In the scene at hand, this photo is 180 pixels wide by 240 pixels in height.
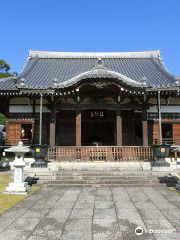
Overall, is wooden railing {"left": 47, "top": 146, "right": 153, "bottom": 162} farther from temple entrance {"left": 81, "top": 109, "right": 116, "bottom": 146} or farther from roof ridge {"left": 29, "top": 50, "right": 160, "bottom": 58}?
roof ridge {"left": 29, "top": 50, "right": 160, "bottom": 58}

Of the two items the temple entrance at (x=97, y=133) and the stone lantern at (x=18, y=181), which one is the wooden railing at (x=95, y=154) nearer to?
the stone lantern at (x=18, y=181)

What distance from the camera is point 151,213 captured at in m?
5.18

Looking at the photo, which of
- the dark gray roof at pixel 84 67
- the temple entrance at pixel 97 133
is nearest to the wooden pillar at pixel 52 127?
the dark gray roof at pixel 84 67

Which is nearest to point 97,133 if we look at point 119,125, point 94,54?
point 119,125

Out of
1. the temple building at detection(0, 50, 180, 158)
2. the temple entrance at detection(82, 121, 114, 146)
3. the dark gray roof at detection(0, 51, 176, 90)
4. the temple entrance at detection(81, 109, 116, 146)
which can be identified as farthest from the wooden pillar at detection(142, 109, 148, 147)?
the temple entrance at detection(82, 121, 114, 146)

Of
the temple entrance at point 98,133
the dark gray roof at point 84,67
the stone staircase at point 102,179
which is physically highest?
the dark gray roof at point 84,67

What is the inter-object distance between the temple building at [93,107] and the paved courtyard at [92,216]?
16.0 feet

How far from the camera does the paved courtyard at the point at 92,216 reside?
12.9 ft

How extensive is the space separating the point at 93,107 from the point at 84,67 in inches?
275

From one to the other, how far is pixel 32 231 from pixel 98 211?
1.92 metres

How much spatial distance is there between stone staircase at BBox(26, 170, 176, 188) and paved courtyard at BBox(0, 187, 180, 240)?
4.10 ft

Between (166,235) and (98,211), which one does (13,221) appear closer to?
(98,211)

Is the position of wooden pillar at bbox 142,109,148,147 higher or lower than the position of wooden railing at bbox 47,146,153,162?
higher

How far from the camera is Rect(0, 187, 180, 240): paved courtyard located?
3.94 metres
